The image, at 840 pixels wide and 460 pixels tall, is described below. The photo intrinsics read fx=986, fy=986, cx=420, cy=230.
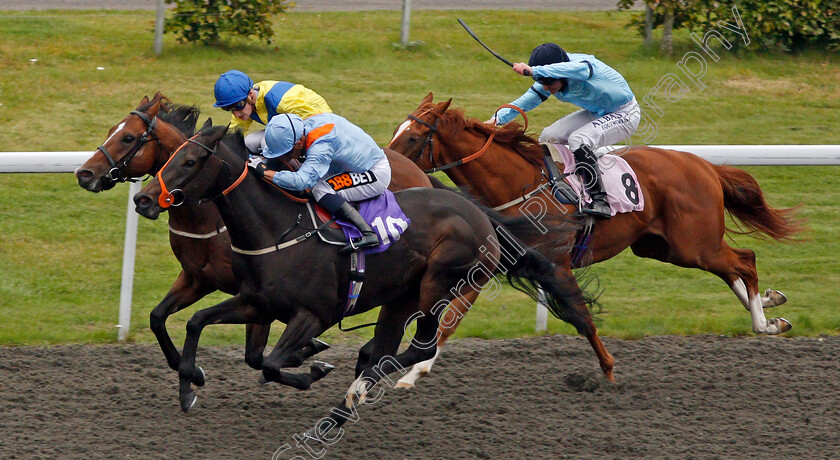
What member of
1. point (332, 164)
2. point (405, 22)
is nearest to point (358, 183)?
point (332, 164)

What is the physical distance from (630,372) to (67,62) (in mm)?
6953

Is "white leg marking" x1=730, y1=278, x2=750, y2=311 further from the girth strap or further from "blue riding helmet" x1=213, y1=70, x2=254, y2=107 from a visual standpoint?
"blue riding helmet" x1=213, y1=70, x2=254, y2=107

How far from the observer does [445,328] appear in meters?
5.10

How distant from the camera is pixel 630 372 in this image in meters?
5.27

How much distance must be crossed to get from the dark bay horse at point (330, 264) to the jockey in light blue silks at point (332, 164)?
0.12m

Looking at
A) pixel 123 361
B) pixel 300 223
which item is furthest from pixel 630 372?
pixel 123 361

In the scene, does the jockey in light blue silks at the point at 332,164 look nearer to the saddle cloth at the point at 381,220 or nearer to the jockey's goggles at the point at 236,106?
the saddle cloth at the point at 381,220

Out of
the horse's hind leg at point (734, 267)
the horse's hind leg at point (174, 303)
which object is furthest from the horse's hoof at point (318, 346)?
the horse's hind leg at point (734, 267)

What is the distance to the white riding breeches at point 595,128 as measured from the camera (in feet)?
17.7

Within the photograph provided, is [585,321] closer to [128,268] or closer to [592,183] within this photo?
[592,183]

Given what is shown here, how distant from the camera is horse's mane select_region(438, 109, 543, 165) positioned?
5.28 metres

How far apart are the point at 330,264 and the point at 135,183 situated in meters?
1.55

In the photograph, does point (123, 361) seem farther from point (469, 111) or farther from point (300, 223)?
point (469, 111)

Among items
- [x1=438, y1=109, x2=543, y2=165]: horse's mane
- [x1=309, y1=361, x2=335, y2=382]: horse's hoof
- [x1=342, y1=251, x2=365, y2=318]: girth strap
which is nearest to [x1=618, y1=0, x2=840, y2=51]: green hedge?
[x1=438, y1=109, x2=543, y2=165]: horse's mane
